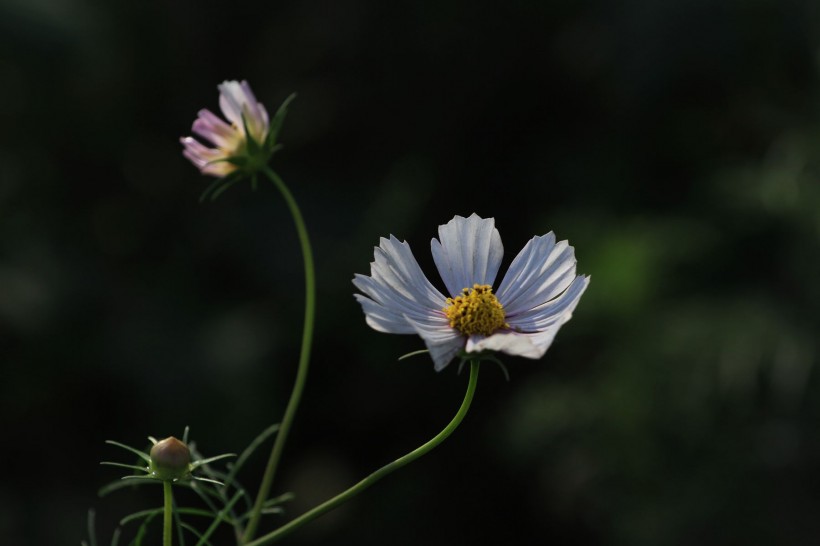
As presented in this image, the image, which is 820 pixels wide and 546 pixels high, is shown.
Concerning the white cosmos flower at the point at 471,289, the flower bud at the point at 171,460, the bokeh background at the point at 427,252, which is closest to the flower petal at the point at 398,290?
the white cosmos flower at the point at 471,289

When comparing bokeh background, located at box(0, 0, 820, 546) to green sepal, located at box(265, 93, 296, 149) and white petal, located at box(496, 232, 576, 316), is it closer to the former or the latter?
green sepal, located at box(265, 93, 296, 149)

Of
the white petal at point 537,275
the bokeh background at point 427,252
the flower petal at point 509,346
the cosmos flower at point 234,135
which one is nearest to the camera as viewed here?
the flower petal at point 509,346

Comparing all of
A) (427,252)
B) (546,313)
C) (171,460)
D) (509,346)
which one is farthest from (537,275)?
(427,252)

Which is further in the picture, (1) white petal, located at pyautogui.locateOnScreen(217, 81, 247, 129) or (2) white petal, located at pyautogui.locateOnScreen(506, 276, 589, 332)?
(1) white petal, located at pyautogui.locateOnScreen(217, 81, 247, 129)

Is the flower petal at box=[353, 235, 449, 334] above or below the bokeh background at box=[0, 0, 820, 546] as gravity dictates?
below

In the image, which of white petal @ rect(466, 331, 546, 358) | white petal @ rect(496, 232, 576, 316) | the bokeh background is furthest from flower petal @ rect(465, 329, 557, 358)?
the bokeh background

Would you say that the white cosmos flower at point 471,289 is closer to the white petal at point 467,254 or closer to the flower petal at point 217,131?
the white petal at point 467,254
